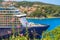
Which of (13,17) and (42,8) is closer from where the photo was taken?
(42,8)

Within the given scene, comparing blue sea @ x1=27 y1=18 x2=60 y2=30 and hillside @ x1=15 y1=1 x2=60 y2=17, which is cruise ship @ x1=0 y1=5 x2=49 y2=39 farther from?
hillside @ x1=15 y1=1 x2=60 y2=17

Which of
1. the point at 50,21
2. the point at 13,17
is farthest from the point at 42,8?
the point at 13,17

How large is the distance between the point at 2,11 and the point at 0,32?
555mm

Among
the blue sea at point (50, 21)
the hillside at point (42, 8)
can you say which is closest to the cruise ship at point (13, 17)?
the blue sea at point (50, 21)

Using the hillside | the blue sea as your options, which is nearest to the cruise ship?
the blue sea

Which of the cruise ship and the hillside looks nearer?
the hillside

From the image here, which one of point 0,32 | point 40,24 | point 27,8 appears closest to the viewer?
point 27,8

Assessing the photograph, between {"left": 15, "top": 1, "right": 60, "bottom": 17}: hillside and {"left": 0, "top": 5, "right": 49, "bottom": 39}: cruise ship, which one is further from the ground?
{"left": 15, "top": 1, "right": 60, "bottom": 17}: hillside

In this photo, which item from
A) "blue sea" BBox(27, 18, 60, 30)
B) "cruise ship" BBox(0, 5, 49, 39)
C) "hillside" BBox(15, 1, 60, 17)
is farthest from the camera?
"cruise ship" BBox(0, 5, 49, 39)

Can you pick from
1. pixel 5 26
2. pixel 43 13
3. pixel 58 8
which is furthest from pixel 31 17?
pixel 5 26

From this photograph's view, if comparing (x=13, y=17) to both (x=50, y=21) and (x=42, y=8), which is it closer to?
(x=42, y=8)

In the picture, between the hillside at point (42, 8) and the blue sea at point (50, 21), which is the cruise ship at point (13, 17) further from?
the hillside at point (42, 8)

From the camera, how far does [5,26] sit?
4848 millimetres

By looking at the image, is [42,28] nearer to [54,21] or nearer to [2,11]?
[54,21]
